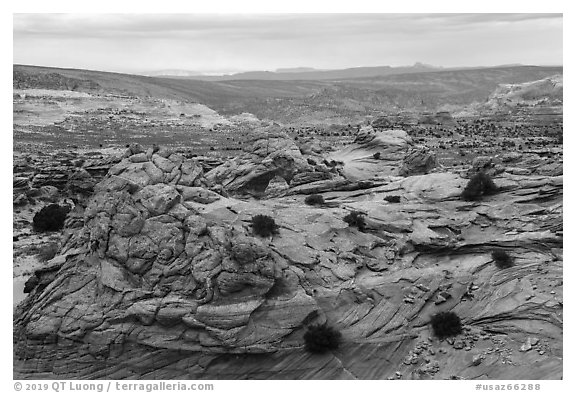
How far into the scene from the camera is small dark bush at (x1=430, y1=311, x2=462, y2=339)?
87.5 feet

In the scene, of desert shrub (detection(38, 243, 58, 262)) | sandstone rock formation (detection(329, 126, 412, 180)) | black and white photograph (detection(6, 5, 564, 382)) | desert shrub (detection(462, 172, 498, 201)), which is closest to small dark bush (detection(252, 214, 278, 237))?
black and white photograph (detection(6, 5, 564, 382))

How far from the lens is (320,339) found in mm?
25750

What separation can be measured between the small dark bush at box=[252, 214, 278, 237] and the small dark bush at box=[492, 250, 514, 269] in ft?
40.1

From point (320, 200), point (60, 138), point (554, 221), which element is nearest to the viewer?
point (554, 221)

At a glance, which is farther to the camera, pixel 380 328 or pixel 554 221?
pixel 554 221

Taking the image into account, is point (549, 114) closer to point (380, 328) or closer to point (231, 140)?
point (231, 140)

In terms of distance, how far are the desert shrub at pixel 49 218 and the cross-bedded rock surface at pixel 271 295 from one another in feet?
43.4

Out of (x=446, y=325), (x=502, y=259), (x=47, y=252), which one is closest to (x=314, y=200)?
(x=502, y=259)

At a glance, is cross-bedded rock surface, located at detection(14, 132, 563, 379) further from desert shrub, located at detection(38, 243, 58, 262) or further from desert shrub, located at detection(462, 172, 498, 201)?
desert shrub, located at detection(38, 243, 58, 262)

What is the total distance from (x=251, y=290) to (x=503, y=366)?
12322 millimetres

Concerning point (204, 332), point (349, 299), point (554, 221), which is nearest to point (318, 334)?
point (349, 299)

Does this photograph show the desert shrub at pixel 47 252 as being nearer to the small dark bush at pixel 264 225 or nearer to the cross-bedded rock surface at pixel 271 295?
the cross-bedded rock surface at pixel 271 295

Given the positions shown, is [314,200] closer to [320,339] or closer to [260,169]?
[260,169]

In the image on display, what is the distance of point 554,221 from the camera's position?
31.3m
